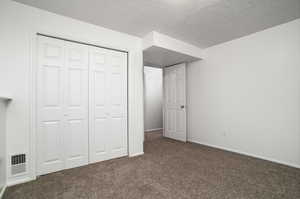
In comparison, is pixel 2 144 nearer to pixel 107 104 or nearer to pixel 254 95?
pixel 107 104

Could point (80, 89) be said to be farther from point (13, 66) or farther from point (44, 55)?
point (13, 66)

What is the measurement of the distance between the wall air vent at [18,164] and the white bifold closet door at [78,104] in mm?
162

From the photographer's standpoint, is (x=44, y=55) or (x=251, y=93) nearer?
(x=44, y=55)

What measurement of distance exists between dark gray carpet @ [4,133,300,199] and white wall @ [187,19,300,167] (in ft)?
1.31

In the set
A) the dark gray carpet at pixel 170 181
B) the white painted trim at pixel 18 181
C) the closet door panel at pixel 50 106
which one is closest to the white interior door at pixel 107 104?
the dark gray carpet at pixel 170 181

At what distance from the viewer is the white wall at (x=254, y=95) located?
236cm

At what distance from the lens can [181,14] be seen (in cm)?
220

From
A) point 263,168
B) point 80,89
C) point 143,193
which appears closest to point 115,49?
point 80,89

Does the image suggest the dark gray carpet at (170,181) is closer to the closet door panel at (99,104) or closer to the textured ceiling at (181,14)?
the closet door panel at (99,104)

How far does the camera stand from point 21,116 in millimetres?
1882

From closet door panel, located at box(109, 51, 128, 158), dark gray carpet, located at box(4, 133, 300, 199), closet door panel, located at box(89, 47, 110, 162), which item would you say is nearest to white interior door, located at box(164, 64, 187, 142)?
dark gray carpet, located at box(4, 133, 300, 199)

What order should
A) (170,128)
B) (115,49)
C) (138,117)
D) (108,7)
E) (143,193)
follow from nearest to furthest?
(143,193) < (108,7) < (115,49) < (138,117) < (170,128)

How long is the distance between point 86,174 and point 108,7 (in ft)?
8.22

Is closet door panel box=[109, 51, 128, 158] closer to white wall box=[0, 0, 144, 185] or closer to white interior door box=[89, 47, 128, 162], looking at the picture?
white interior door box=[89, 47, 128, 162]
